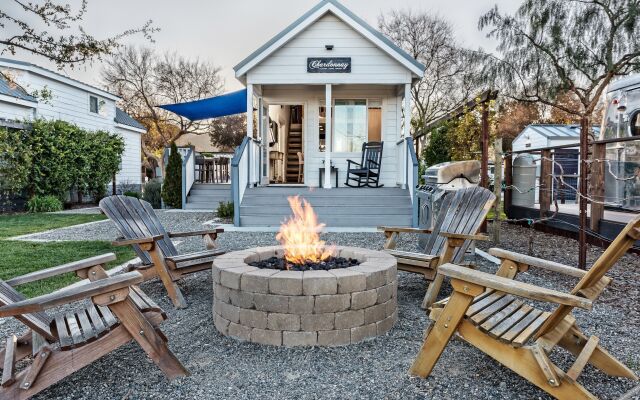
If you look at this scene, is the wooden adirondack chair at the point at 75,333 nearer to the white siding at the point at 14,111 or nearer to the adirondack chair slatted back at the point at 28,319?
the adirondack chair slatted back at the point at 28,319

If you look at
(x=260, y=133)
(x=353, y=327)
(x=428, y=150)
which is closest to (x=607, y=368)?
(x=353, y=327)

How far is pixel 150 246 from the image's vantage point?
3826 millimetres

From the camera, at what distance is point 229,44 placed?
25844mm

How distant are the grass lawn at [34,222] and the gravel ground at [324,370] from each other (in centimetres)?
630

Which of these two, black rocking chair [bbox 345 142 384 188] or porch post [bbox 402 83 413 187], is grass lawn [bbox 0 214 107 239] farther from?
porch post [bbox 402 83 413 187]

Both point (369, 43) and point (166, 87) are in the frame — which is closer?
point (369, 43)

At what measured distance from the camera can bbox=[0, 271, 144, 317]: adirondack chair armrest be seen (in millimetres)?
2088

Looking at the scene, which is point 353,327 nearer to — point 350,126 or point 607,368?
point 607,368

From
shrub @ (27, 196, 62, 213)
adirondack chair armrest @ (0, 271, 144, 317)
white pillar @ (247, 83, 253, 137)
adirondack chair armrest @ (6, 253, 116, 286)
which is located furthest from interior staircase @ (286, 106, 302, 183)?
adirondack chair armrest @ (0, 271, 144, 317)

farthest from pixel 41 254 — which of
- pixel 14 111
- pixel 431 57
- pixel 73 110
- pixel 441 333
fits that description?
pixel 431 57

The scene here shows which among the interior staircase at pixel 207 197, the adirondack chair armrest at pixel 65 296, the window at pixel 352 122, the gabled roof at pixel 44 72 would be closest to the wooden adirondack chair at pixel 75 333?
the adirondack chair armrest at pixel 65 296

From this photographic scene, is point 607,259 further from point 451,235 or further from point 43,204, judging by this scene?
point 43,204

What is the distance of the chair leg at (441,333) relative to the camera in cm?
242

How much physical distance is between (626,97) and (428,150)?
5.73 metres
